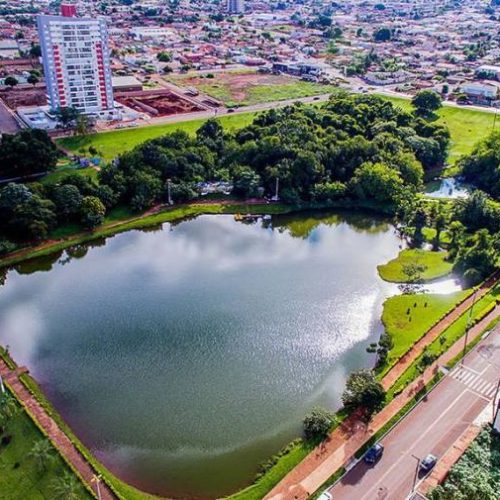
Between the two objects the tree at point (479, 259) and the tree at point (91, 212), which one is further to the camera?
the tree at point (91, 212)

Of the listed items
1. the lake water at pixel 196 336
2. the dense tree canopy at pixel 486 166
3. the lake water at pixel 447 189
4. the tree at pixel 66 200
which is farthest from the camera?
the lake water at pixel 447 189

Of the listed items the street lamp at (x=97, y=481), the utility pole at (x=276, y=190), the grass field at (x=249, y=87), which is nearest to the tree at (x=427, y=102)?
the grass field at (x=249, y=87)

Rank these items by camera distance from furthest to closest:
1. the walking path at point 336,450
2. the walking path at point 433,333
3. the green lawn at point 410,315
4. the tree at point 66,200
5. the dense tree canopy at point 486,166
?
the dense tree canopy at point 486,166, the tree at point 66,200, the green lawn at point 410,315, the walking path at point 433,333, the walking path at point 336,450

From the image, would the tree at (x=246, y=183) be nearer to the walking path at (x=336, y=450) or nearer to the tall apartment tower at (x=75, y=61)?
the walking path at (x=336, y=450)

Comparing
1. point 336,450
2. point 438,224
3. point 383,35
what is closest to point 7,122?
point 438,224

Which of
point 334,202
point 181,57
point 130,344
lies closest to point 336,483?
point 130,344

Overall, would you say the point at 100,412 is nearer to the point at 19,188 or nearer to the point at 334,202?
the point at 19,188
